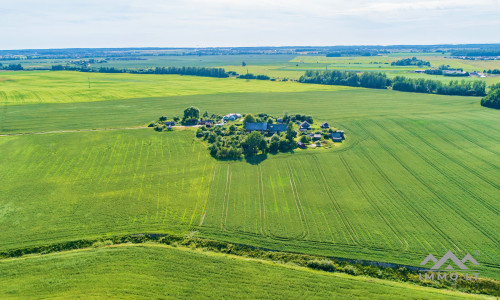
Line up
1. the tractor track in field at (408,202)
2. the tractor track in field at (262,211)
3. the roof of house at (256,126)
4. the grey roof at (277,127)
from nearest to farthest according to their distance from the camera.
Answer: the tractor track in field at (408,202) < the tractor track in field at (262,211) < the grey roof at (277,127) < the roof of house at (256,126)

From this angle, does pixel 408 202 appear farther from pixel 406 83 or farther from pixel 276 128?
pixel 406 83

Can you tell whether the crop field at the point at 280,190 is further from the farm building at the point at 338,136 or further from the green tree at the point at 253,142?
the green tree at the point at 253,142

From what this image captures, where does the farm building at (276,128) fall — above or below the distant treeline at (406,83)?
below

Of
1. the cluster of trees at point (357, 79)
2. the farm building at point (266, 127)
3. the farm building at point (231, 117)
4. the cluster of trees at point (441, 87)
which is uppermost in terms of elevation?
the cluster of trees at point (357, 79)

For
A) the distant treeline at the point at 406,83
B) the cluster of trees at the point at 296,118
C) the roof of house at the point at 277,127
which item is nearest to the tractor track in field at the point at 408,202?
the roof of house at the point at 277,127

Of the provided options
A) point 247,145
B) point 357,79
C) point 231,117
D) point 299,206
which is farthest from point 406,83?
Answer: point 299,206

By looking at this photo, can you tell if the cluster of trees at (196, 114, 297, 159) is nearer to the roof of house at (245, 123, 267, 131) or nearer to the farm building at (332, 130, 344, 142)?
the roof of house at (245, 123, 267, 131)

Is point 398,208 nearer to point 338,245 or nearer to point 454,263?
point 454,263
